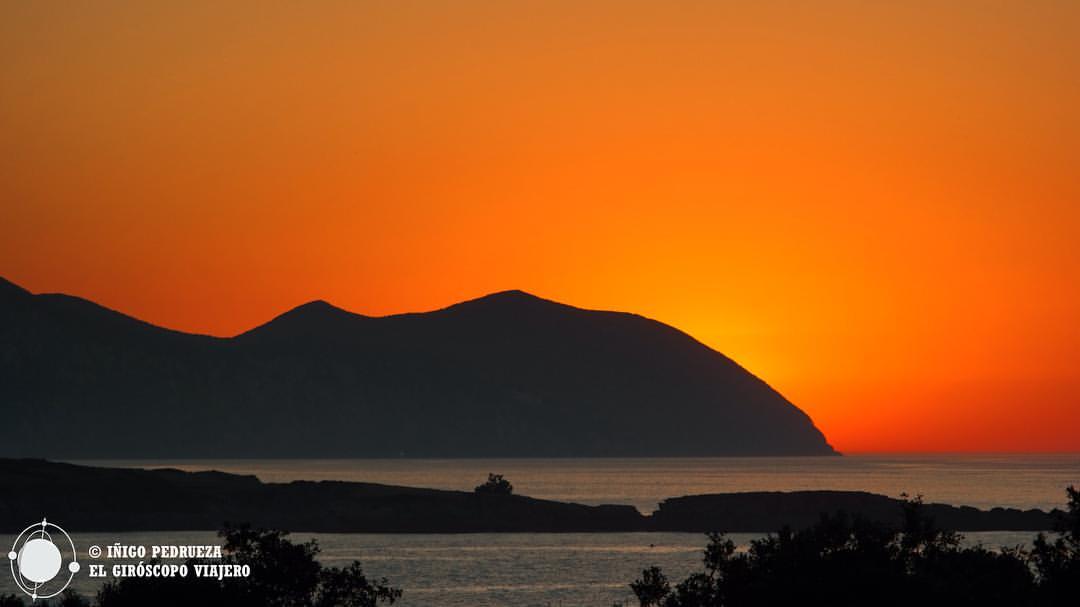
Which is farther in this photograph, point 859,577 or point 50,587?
point 50,587

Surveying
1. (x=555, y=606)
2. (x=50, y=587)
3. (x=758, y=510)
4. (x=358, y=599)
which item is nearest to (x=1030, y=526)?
(x=758, y=510)

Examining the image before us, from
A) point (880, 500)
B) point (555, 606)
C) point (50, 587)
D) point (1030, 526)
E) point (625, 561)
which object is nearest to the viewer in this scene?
point (555, 606)

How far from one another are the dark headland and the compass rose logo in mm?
5919

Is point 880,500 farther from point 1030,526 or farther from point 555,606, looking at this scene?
→ point 555,606

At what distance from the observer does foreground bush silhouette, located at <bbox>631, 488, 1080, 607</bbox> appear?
49688 millimetres

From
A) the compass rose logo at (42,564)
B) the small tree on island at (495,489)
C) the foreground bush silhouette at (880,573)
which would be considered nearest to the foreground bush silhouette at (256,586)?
the compass rose logo at (42,564)

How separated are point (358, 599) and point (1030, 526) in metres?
138

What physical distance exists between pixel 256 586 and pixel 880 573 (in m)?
21.4

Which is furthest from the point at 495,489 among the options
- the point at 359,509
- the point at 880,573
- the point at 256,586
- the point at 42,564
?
the point at 880,573

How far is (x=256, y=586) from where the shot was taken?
5256 cm

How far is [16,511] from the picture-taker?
165 m

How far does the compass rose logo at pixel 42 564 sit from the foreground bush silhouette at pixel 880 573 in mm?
23745

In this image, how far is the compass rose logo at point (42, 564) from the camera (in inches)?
2149

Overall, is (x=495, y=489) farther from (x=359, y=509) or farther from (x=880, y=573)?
(x=880, y=573)
